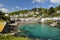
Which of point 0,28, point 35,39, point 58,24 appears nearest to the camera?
point 0,28

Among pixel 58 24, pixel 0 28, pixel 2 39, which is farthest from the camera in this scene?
pixel 58 24

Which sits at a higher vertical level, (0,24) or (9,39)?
(0,24)

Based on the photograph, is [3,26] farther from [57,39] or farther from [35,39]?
[57,39]

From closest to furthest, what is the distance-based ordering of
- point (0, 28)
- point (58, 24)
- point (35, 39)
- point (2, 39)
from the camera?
1. point (2, 39)
2. point (0, 28)
3. point (35, 39)
4. point (58, 24)

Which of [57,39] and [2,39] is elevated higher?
[2,39]

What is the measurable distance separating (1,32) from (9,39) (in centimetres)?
1252

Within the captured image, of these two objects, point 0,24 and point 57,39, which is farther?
point 57,39

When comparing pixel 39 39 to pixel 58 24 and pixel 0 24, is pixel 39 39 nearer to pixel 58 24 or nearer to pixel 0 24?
pixel 0 24

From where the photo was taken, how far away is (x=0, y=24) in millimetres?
68625

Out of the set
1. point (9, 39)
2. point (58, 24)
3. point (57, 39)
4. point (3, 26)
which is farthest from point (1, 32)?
point (58, 24)

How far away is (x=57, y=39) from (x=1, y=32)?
962 inches

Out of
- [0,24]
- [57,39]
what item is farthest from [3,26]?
[57,39]

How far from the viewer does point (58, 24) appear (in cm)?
15625

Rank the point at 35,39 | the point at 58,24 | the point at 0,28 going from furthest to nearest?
the point at 58,24 → the point at 35,39 → the point at 0,28
